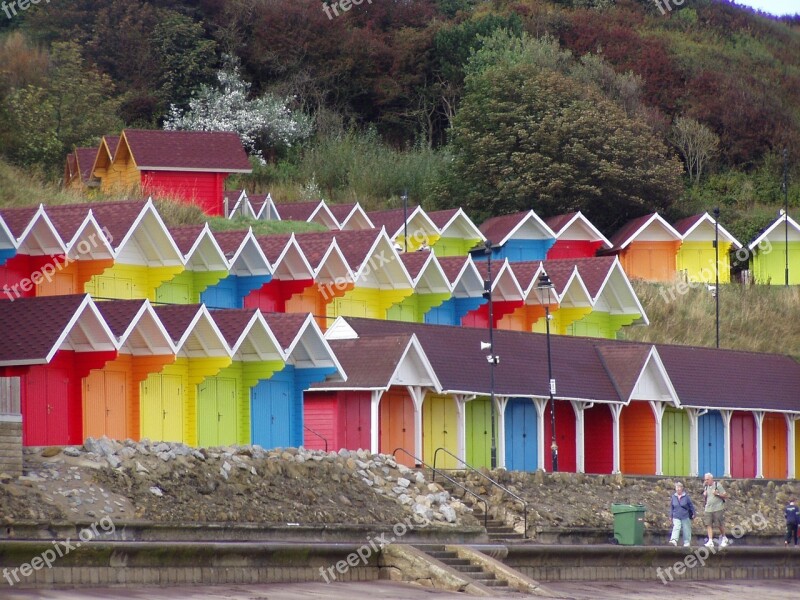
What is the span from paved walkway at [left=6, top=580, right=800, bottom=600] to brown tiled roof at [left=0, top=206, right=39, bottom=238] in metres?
14.5

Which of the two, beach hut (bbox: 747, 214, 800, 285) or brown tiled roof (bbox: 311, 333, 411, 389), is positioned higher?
beach hut (bbox: 747, 214, 800, 285)

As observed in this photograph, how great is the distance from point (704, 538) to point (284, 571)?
17.0 m

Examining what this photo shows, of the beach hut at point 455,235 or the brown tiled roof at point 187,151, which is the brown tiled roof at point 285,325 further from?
the beach hut at point 455,235

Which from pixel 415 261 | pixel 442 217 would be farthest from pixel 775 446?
pixel 442 217

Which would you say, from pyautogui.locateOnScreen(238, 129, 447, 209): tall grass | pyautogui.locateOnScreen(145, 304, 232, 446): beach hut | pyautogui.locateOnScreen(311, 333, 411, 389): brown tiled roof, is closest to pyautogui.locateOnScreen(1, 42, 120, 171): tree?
pyautogui.locateOnScreen(238, 129, 447, 209): tall grass

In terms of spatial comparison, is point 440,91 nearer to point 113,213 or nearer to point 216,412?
point 113,213

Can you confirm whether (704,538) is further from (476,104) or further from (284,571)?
(476,104)

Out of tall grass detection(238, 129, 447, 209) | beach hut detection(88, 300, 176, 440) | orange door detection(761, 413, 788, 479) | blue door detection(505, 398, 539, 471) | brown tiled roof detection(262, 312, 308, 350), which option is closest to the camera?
beach hut detection(88, 300, 176, 440)

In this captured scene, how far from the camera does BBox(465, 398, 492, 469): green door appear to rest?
4316 cm

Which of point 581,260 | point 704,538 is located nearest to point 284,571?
point 704,538

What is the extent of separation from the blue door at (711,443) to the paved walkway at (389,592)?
13.9 metres

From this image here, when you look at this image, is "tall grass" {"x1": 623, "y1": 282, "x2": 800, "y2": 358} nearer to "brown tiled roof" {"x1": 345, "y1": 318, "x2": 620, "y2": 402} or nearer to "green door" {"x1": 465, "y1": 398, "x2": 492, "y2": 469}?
"brown tiled roof" {"x1": 345, "y1": 318, "x2": 620, "y2": 402}

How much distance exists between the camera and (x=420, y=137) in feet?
310

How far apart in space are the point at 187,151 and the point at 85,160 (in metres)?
7.80
